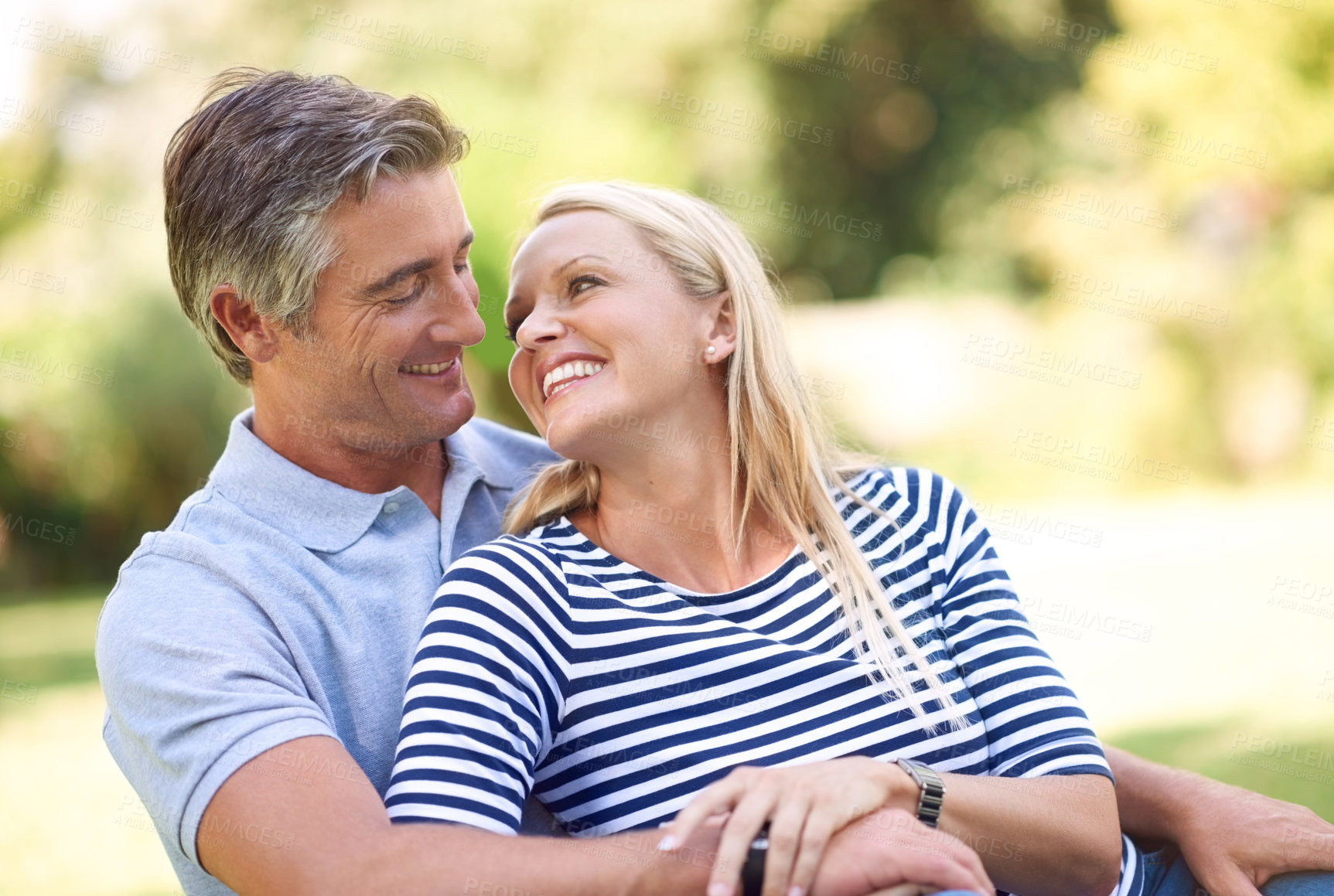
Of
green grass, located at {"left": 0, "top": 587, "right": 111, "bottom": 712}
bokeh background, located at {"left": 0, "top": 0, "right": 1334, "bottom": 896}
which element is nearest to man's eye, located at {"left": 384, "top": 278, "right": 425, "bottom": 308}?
bokeh background, located at {"left": 0, "top": 0, "right": 1334, "bottom": 896}

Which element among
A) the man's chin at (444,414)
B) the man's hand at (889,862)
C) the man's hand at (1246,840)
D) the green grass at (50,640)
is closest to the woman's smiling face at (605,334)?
the man's chin at (444,414)

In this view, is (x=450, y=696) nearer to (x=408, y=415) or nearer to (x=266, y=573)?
(x=266, y=573)

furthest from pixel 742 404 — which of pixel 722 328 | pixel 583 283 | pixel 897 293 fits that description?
pixel 897 293

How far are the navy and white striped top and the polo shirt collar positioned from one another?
36 cm

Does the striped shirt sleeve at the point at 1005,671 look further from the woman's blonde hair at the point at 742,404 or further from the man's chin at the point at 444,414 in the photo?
the man's chin at the point at 444,414

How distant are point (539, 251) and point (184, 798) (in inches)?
48.2

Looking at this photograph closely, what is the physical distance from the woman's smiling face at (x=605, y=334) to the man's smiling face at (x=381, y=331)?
22 centimetres

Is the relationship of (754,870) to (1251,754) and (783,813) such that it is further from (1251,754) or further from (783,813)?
(1251,754)

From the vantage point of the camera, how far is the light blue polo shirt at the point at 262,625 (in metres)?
1.83

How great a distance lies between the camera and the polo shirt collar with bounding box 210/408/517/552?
2266 millimetres

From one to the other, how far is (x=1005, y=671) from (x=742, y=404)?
75 centimetres

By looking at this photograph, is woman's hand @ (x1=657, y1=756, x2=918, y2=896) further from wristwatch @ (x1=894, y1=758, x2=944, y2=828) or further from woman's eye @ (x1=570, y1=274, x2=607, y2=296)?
woman's eye @ (x1=570, y1=274, x2=607, y2=296)

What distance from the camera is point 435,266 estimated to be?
253 cm

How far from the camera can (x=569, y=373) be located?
2.33 meters
